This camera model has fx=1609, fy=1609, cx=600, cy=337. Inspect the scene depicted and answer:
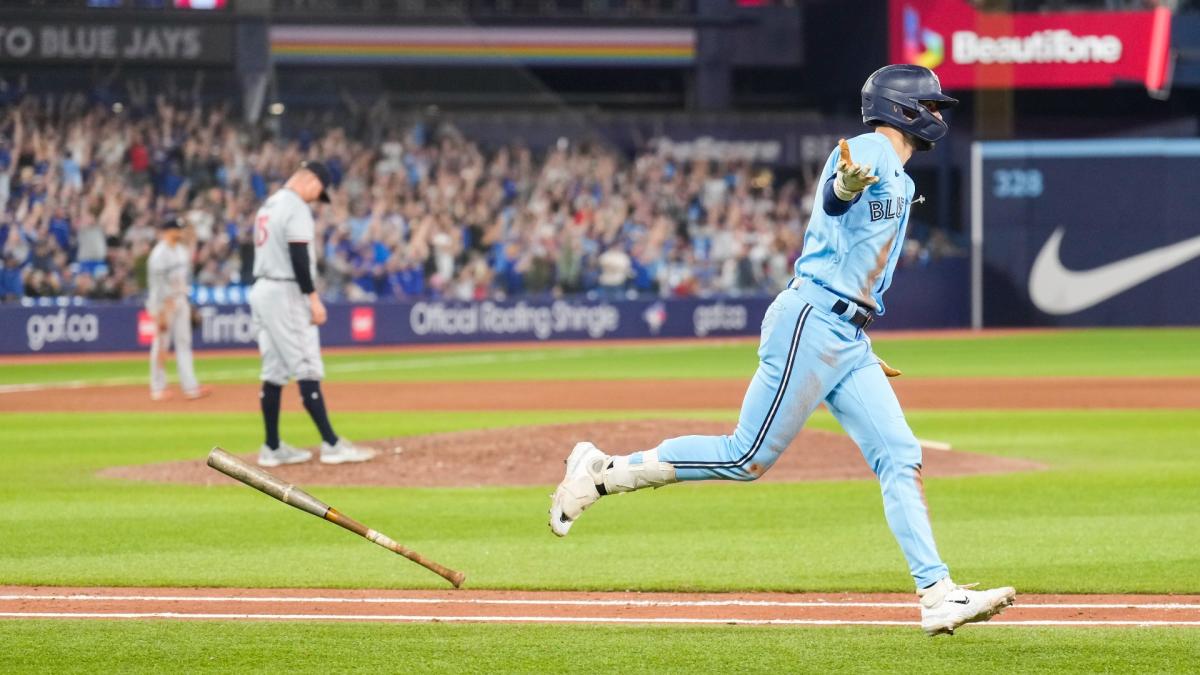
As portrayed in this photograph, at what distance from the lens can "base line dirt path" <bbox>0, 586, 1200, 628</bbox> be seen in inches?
277

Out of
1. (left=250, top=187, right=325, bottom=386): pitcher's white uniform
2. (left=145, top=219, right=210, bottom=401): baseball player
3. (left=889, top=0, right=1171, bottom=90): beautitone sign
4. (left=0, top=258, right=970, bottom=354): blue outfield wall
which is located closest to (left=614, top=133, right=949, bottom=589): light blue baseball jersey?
(left=250, top=187, right=325, bottom=386): pitcher's white uniform

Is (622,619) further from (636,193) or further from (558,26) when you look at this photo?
(558,26)

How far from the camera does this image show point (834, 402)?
21.3 ft

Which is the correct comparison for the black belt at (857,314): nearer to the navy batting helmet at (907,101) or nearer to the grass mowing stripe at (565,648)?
the navy batting helmet at (907,101)

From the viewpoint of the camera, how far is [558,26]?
3894 cm

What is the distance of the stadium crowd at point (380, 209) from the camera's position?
29.1 m

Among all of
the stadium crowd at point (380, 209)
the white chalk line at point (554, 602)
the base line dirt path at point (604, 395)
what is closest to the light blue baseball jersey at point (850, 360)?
the white chalk line at point (554, 602)

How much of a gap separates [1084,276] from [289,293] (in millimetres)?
28839

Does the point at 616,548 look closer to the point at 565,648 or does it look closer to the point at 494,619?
the point at 494,619

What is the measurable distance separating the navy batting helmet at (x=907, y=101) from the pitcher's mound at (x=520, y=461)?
6283 millimetres

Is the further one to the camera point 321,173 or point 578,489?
point 321,173

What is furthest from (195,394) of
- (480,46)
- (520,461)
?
(480,46)

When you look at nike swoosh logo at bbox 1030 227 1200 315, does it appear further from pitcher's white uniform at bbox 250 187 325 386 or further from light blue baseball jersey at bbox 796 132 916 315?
light blue baseball jersey at bbox 796 132 916 315

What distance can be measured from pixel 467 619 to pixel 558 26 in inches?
1301
